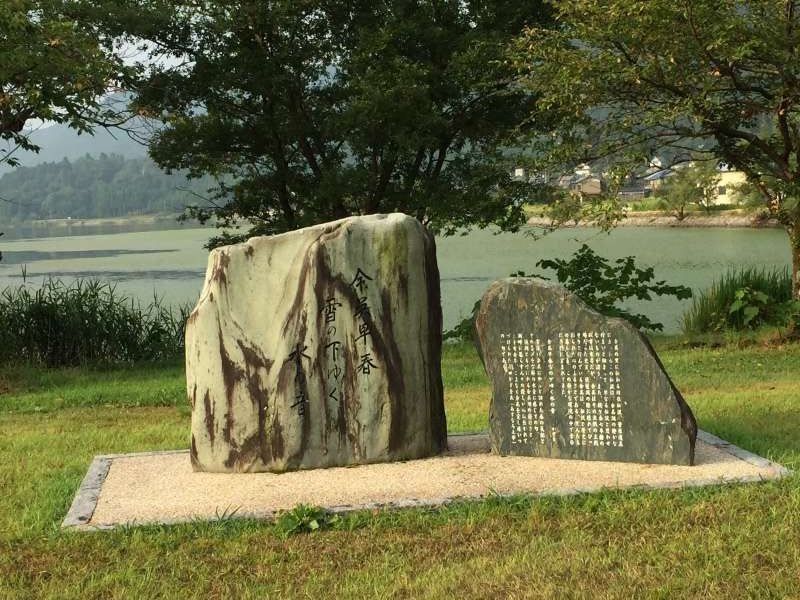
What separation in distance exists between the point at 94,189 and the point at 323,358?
57194mm

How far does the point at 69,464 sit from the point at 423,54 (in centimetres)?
793

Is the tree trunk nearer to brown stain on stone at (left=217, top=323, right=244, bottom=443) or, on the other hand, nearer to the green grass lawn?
the green grass lawn

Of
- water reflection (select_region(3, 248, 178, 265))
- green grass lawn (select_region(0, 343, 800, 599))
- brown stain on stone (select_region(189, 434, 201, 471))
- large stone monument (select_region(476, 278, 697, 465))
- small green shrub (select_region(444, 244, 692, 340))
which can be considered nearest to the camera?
green grass lawn (select_region(0, 343, 800, 599))

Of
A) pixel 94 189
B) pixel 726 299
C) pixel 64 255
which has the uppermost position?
pixel 94 189

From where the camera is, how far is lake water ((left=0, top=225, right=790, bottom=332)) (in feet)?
61.4

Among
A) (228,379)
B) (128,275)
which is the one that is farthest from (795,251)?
(128,275)

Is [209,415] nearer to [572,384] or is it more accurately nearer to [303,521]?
[303,521]

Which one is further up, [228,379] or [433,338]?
[433,338]

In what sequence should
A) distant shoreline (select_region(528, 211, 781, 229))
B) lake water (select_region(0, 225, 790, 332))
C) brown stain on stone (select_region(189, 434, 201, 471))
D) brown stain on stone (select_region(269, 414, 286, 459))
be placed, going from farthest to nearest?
distant shoreline (select_region(528, 211, 781, 229))
lake water (select_region(0, 225, 790, 332))
brown stain on stone (select_region(189, 434, 201, 471))
brown stain on stone (select_region(269, 414, 286, 459))

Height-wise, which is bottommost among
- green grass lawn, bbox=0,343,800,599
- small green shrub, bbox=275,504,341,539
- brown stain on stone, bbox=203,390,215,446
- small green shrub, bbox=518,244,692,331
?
green grass lawn, bbox=0,343,800,599

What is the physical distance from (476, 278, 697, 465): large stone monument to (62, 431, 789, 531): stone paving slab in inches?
4.2

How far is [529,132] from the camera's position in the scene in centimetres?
1239

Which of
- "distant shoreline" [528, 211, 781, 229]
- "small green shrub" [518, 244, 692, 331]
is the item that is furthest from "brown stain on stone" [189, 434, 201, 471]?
"distant shoreline" [528, 211, 781, 229]

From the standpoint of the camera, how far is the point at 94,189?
196ft
